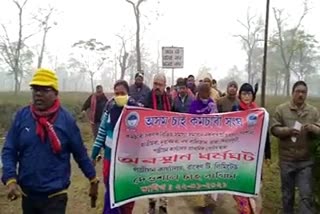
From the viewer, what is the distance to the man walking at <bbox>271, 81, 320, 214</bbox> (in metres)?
5.75

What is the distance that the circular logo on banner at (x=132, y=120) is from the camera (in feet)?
17.8

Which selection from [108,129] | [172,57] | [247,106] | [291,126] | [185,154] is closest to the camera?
[108,129]

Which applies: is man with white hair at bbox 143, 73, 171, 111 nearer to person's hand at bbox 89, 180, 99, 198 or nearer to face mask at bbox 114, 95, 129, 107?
face mask at bbox 114, 95, 129, 107

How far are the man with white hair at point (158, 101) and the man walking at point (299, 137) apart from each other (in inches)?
58.7

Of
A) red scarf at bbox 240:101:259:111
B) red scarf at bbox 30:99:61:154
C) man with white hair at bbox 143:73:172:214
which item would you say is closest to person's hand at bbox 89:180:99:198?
red scarf at bbox 30:99:61:154

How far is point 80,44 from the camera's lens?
4997 cm

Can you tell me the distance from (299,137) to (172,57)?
7953 millimetres

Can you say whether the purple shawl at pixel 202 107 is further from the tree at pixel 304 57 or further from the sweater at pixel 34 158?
the tree at pixel 304 57

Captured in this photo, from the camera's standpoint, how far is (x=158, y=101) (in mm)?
6629

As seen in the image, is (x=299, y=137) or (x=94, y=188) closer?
(x=94, y=188)

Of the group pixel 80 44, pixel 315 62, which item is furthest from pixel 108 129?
pixel 315 62

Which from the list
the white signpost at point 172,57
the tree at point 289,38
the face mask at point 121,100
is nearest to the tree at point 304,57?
the tree at point 289,38

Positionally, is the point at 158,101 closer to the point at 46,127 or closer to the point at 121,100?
the point at 121,100

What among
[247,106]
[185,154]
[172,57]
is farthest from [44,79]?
[172,57]
